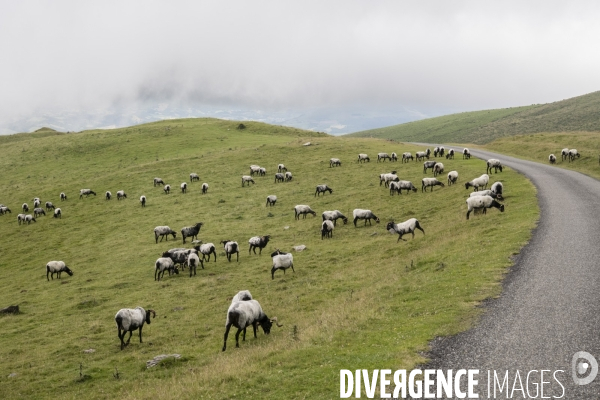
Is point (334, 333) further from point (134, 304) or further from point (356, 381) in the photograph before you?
point (134, 304)

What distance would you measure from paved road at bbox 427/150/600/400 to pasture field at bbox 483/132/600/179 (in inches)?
1109

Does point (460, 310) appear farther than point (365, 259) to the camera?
No

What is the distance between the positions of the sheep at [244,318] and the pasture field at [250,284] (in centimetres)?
54

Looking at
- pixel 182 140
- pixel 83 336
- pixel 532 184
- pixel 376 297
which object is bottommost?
pixel 83 336

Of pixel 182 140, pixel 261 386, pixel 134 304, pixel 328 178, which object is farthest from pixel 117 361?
pixel 182 140

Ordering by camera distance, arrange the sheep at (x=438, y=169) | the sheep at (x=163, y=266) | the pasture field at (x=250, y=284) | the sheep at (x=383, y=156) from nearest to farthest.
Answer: the pasture field at (x=250, y=284)
the sheep at (x=163, y=266)
the sheep at (x=438, y=169)
the sheep at (x=383, y=156)

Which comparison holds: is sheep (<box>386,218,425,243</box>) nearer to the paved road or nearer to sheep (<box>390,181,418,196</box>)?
the paved road

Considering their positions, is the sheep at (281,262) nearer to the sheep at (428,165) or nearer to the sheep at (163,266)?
the sheep at (163,266)

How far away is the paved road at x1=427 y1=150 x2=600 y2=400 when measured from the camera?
10961 millimetres

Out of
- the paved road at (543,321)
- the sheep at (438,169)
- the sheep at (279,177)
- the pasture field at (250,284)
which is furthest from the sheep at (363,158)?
the paved road at (543,321)

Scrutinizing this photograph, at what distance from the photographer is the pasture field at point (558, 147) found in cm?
5028

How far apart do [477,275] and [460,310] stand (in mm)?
4015

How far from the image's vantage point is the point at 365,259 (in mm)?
27969

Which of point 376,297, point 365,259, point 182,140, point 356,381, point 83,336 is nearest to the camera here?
point 356,381
